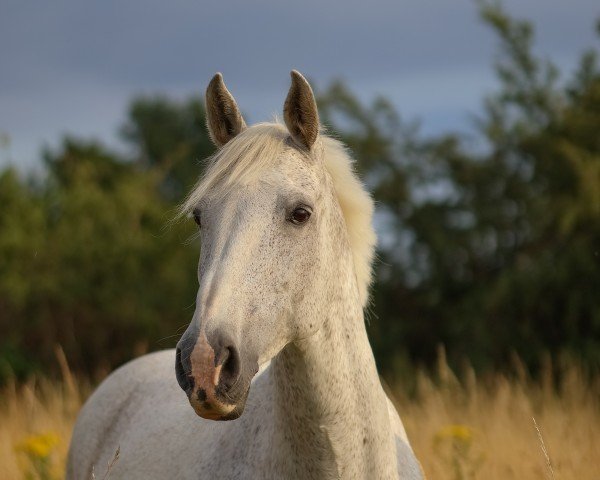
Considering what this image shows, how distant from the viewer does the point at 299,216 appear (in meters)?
2.72

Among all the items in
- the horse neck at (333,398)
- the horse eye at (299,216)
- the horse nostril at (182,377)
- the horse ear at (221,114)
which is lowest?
the horse neck at (333,398)

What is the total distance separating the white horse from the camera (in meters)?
2.46

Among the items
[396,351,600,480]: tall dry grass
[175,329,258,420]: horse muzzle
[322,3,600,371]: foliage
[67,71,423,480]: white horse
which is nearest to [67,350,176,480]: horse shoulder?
[67,71,423,480]: white horse

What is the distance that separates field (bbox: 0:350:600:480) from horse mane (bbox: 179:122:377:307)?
38.2 inches

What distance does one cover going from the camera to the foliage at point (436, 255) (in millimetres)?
13820

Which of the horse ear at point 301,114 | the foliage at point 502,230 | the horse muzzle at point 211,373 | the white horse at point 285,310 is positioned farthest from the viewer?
the foliage at point 502,230

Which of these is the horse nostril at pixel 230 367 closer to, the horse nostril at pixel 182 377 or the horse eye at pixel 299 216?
the horse nostril at pixel 182 377

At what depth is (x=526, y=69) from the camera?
16703 millimetres

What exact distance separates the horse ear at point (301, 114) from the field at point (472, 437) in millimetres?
1429

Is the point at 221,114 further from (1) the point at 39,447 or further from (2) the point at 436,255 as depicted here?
(2) the point at 436,255

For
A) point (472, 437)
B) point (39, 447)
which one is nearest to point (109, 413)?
point (39, 447)

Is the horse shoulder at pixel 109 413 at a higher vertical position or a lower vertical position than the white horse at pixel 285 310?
lower

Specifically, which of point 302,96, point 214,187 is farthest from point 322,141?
point 214,187

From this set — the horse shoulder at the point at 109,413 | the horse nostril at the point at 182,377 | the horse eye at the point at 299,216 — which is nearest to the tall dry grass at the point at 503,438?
the horse eye at the point at 299,216
